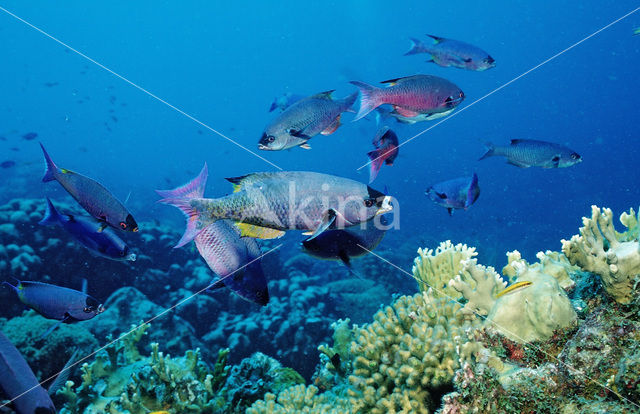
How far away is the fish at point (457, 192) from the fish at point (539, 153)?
0.93 m

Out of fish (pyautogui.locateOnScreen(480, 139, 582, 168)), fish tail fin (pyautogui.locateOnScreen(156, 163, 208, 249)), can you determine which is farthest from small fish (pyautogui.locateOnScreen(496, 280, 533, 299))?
fish (pyautogui.locateOnScreen(480, 139, 582, 168))

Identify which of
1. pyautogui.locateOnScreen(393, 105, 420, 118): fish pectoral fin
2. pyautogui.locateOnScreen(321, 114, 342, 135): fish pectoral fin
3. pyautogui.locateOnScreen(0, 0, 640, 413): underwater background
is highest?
pyautogui.locateOnScreen(393, 105, 420, 118): fish pectoral fin

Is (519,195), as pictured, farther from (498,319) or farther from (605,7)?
(605,7)

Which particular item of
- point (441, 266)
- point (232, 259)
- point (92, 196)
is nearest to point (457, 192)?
point (441, 266)

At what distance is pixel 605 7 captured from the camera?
290ft

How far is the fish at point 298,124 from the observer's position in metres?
3.36

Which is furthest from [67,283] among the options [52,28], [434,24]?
[52,28]

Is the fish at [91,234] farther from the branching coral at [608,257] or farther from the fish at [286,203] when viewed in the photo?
the branching coral at [608,257]

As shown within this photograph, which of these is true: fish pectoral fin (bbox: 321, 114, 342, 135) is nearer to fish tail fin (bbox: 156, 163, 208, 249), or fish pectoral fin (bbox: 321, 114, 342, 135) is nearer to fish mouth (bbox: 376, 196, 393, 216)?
fish mouth (bbox: 376, 196, 393, 216)

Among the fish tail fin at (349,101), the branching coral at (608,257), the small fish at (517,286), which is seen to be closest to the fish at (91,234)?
the fish tail fin at (349,101)

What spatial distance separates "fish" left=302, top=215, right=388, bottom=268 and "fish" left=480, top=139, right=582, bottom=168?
2723mm

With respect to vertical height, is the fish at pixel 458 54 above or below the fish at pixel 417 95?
above

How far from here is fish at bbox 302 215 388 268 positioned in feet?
10.4

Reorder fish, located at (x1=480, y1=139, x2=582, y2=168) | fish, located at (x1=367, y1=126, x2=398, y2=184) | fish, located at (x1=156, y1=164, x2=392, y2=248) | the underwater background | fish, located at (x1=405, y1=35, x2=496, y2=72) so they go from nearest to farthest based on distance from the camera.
Answer: fish, located at (x1=156, y1=164, x2=392, y2=248)
fish, located at (x1=367, y1=126, x2=398, y2=184)
fish, located at (x1=405, y1=35, x2=496, y2=72)
fish, located at (x1=480, y1=139, x2=582, y2=168)
the underwater background
